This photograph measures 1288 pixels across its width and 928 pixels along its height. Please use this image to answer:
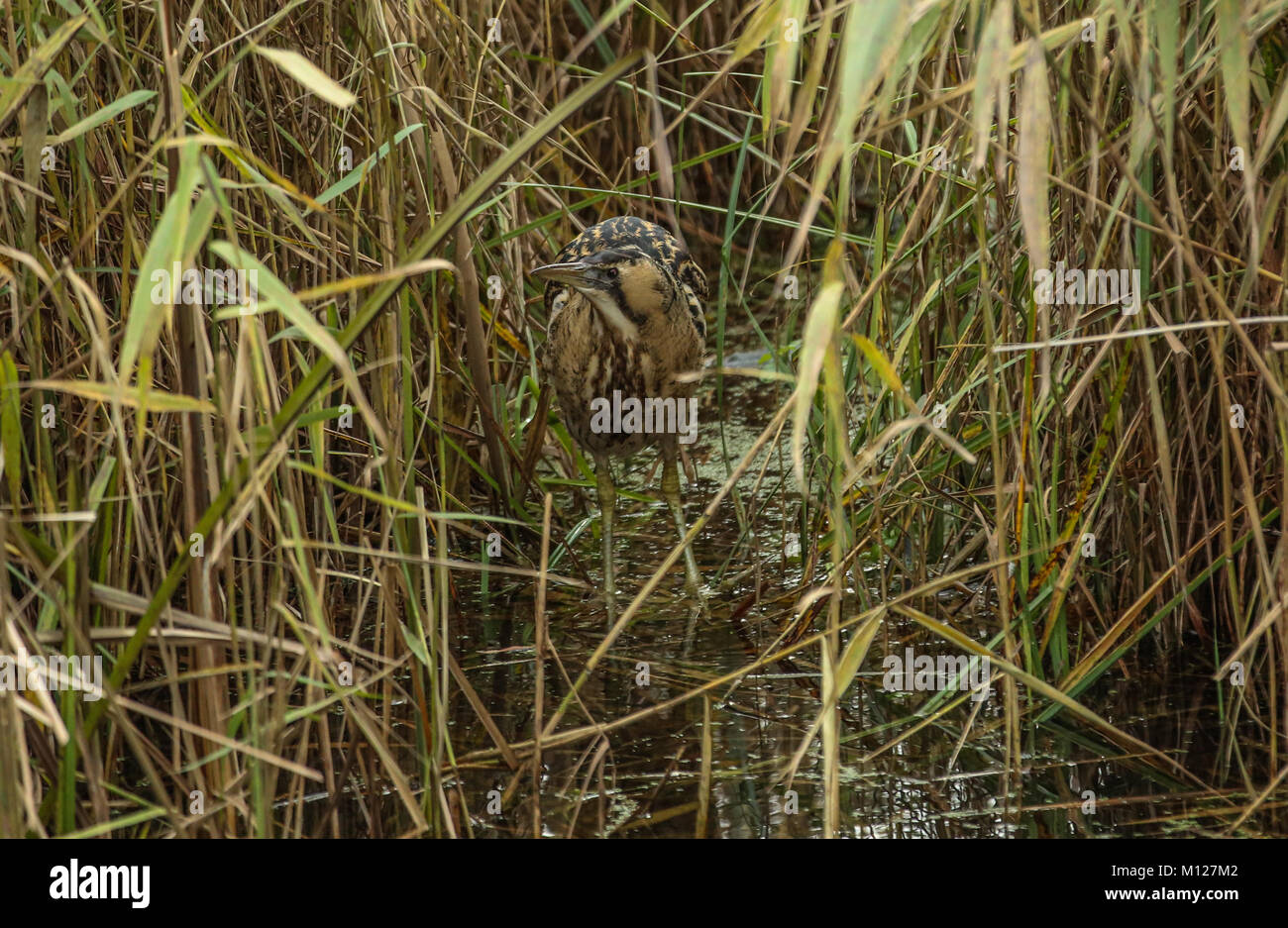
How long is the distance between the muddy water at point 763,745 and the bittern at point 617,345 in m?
0.29

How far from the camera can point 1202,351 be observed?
8.23 feet

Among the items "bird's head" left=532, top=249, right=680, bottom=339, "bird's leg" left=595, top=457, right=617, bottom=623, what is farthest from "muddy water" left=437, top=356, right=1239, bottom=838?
"bird's head" left=532, top=249, right=680, bottom=339

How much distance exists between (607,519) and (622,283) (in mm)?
546

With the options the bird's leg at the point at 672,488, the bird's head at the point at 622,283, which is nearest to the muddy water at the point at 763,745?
the bird's leg at the point at 672,488

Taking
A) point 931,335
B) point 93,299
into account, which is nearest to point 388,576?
point 93,299

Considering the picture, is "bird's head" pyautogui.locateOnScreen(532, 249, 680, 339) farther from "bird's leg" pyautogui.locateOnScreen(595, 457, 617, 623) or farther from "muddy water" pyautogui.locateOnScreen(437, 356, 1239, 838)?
"muddy water" pyautogui.locateOnScreen(437, 356, 1239, 838)

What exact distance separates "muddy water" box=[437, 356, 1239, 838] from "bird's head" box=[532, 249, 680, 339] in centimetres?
65

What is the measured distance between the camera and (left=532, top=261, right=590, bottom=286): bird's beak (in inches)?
122

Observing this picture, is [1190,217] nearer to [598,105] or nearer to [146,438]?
[146,438]

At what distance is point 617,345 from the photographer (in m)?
3.42

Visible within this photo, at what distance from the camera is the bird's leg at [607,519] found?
10.5ft

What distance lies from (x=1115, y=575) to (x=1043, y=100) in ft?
4.48
